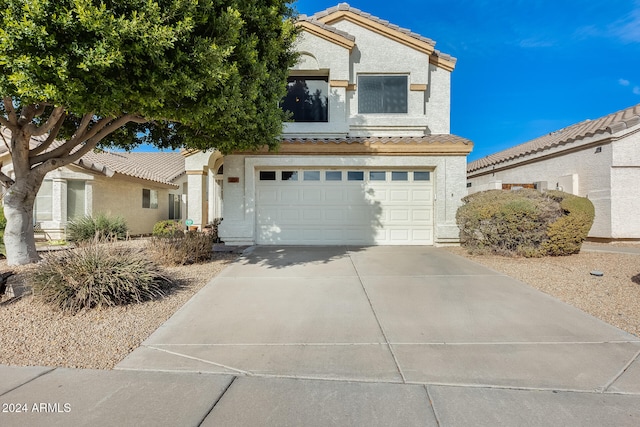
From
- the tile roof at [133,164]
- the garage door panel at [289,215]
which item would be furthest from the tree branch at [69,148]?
the garage door panel at [289,215]

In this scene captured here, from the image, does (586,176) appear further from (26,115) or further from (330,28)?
(26,115)

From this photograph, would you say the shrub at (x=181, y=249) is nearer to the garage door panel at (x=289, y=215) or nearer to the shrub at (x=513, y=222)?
the garage door panel at (x=289, y=215)

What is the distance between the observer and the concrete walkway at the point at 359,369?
2359 mm

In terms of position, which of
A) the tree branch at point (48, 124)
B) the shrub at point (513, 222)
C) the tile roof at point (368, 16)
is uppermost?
the tile roof at point (368, 16)

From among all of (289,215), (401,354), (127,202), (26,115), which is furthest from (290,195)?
(127,202)

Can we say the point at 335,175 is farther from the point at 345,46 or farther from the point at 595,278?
the point at 595,278

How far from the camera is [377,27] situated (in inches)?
443

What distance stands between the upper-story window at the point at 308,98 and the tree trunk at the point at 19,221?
7.64m

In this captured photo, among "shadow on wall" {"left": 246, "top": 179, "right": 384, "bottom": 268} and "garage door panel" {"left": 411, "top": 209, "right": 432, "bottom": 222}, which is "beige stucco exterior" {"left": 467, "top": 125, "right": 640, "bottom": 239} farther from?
"shadow on wall" {"left": 246, "top": 179, "right": 384, "bottom": 268}

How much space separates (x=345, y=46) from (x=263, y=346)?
10.7 meters

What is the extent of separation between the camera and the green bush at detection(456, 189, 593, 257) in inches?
300

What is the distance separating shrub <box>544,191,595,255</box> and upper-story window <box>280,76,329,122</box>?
25.3ft

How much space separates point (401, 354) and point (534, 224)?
637cm

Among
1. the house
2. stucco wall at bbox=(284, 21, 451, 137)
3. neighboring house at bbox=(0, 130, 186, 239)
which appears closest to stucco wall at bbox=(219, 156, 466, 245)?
the house
